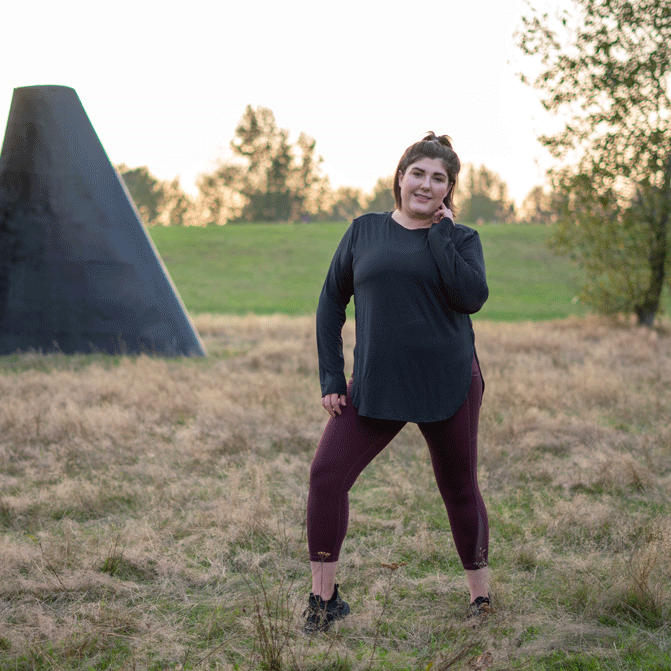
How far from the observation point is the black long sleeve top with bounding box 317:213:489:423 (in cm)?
245

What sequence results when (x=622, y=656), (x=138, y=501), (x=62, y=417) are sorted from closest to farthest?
(x=622, y=656)
(x=138, y=501)
(x=62, y=417)

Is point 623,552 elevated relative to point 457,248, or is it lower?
lower

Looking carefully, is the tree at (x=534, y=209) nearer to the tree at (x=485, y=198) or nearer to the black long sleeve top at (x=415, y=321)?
the tree at (x=485, y=198)

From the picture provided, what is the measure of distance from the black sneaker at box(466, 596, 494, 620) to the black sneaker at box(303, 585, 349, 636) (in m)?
0.54

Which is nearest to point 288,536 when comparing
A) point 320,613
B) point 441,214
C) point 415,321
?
point 320,613

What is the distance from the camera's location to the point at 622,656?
252 centimetres

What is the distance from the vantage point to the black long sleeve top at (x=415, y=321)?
245 cm

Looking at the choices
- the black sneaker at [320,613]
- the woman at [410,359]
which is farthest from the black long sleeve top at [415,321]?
the black sneaker at [320,613]

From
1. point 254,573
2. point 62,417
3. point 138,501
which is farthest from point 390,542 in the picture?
point 62,417

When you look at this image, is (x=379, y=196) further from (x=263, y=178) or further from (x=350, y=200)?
(x=263, y=178)

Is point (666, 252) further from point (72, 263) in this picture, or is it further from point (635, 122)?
point (72, 263)

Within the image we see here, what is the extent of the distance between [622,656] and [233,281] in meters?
32.9

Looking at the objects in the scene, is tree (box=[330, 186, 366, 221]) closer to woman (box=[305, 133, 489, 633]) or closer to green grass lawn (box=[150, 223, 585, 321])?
green grass lawn (box=[150, 223, 585, 321])

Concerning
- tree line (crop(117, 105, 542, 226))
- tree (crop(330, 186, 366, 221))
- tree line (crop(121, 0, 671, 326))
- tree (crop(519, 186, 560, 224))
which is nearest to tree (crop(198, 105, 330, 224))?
tree line (crop(117, 105, 542, 226))
